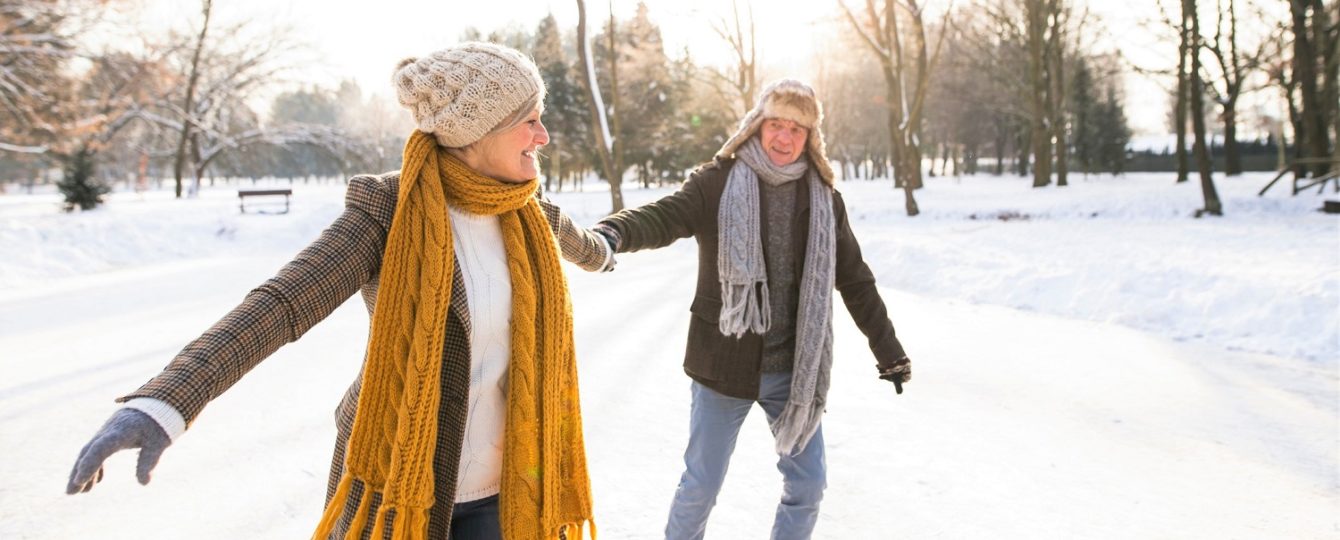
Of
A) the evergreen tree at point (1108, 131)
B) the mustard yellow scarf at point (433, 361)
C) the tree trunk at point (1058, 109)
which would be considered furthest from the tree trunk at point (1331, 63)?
the evergreen tree at point (1108, 131)

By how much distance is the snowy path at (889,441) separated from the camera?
122 inches

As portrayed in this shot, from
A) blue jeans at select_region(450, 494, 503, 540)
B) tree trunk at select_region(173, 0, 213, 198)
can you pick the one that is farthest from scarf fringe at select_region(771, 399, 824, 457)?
tree trunk at select_region(173, 0, 213, 198)

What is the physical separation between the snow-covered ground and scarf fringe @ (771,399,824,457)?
692 millimetres

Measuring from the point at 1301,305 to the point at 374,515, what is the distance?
728 cm

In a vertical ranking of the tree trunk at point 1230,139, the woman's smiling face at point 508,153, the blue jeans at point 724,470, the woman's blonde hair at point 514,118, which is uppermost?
the tree trunk at point 1230,139

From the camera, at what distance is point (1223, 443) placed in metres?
3.84

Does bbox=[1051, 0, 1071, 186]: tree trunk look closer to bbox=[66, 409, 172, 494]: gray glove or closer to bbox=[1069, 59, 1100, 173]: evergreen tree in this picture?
bbox=[1069, 59, 1100, 173]: evergreen tree

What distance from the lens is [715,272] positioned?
2.61 meters

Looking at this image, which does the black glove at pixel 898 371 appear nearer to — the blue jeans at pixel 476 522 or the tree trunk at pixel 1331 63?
the blue jeans at pixel 476 522

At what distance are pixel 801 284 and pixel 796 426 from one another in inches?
18.4

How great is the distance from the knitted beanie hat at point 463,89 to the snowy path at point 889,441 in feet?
6.27

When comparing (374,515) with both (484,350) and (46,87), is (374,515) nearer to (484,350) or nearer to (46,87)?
(484,350)

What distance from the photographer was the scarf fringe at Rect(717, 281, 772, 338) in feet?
8.00

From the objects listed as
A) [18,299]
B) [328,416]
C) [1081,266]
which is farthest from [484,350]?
[18,299]
